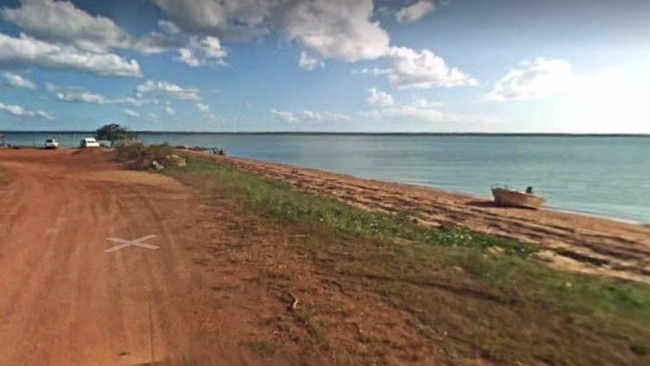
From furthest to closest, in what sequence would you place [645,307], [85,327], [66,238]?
[66,238]
[645,307]
[85,327]

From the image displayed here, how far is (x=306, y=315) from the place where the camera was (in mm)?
5449

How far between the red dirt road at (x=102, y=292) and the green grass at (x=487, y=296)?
1.47m

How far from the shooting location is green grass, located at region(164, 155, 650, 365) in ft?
15.3

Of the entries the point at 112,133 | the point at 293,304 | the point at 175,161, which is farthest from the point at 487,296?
the point at 112,133

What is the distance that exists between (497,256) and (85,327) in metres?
6.70

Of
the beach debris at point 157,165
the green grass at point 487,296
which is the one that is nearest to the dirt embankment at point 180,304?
the green grass at point 487,296

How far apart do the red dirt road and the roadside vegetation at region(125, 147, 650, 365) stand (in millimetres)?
1035

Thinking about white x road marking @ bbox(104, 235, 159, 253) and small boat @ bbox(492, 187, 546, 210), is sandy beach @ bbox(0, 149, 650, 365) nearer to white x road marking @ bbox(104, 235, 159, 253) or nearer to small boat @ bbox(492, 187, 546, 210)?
white x road marking @ bbox(104, 235, 159, 253)

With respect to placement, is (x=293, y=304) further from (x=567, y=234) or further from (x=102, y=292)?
(x=567, y=234)

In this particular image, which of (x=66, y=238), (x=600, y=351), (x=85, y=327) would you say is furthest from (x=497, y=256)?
(x=66, y=238)

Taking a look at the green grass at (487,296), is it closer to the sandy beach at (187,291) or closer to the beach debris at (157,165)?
the sandy beach at (187,291)

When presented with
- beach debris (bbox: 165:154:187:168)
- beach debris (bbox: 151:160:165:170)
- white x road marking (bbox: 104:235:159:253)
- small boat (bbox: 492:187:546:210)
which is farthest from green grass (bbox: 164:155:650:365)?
beach debris (bbox: 165:154:187:168)

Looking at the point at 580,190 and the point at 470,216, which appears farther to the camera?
the point at 580,190

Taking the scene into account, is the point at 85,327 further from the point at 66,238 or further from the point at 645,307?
the point at 645,307
